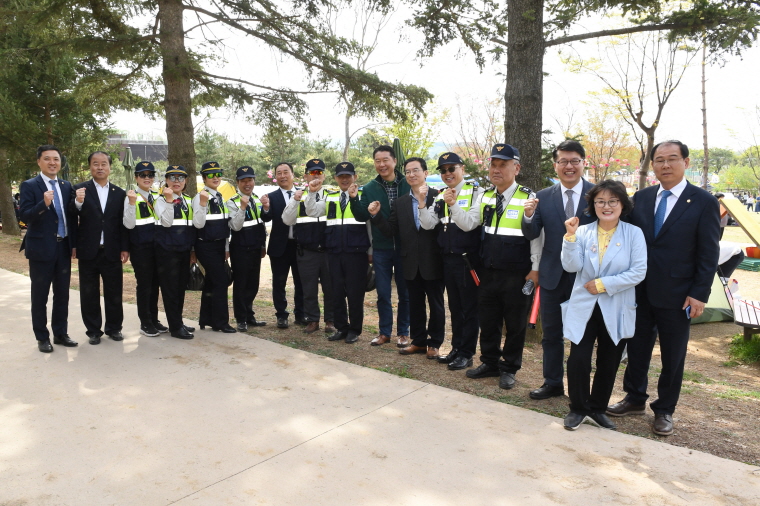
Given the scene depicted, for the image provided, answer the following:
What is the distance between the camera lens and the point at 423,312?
19.0 ft

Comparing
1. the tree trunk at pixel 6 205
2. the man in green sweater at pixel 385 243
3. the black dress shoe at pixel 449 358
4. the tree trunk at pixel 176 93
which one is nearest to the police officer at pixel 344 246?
the man in green sweater at pixel 385 243

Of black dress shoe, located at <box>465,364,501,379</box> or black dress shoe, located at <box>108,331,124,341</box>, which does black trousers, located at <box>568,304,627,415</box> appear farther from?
black dress shoe, located at <box>108,331,124,341</box>

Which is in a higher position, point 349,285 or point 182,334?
point 349,285

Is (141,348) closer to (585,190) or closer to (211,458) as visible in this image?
(211,458)

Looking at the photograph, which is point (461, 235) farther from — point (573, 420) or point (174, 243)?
point (174, 243)

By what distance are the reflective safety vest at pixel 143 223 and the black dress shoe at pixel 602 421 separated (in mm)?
4719

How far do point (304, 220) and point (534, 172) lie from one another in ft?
9.00

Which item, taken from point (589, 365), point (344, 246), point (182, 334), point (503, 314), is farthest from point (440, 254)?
point (182, 334)

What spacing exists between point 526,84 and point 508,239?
2.68m

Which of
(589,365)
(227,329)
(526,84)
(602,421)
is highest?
(526,84)

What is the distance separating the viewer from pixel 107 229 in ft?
19.5

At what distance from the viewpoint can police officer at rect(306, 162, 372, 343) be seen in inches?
239

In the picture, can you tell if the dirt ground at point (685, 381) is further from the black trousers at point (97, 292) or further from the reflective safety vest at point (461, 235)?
the black trousers at point (97, 292)

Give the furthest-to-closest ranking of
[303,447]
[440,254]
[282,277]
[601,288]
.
A: [282,277] → [440,254] → [601,288] → [303,447]
